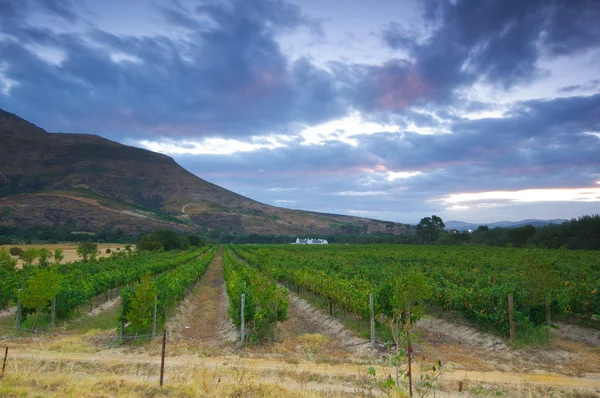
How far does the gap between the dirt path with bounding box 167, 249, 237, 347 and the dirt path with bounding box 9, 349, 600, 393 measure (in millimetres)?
2767

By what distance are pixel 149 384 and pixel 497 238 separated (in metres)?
96.4

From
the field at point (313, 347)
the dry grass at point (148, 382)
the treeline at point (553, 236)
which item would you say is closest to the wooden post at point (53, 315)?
the field at point (313, 347)

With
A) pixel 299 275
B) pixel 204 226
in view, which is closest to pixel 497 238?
pixel 299 275

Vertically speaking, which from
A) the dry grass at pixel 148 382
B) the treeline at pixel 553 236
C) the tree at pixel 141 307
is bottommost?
the dry grass at pixel 148 382

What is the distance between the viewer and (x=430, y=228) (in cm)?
12488

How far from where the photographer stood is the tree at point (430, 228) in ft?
397

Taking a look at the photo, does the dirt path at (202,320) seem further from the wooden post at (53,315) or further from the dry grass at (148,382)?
the wooden post at (53,315)

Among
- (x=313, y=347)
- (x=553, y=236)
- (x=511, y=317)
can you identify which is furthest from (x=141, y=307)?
(x=553, y=236)

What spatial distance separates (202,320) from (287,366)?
34.2 ft

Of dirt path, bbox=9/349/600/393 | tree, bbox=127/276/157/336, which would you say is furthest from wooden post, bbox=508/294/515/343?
tree, bbox=127/276/157/336

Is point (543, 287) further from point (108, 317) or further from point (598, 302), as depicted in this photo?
point (108, 317)

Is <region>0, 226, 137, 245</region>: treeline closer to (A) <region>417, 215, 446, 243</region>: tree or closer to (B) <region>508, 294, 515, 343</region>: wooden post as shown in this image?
(A) <region>417, 215, 446, 243</region>: tree

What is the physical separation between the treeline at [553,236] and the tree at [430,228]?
2288 centimetres

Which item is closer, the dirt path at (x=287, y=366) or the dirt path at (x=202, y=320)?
the dirt path at (x=287, y=366)
